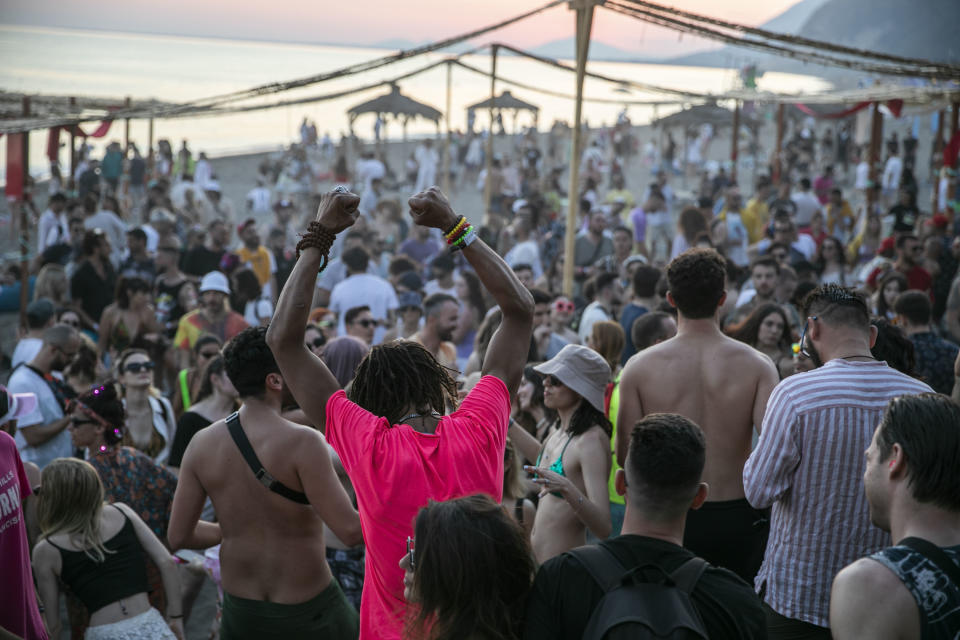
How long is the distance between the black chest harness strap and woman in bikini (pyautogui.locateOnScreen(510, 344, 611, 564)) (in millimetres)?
913

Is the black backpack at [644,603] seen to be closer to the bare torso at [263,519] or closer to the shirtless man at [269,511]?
the shirtless man at [269,511]

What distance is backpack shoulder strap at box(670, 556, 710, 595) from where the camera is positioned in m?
2.11

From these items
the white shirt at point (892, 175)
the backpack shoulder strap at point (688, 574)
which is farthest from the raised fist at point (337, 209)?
the white shirt at point (892, 175)

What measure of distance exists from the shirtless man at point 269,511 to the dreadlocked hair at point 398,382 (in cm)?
80

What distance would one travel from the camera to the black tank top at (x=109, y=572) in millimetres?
3992

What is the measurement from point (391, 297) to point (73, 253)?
6.16m

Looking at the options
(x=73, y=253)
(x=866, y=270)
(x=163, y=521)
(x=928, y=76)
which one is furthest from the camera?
(x=73, y=253)

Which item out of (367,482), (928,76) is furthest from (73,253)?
(367,482)

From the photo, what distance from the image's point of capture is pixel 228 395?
5.32 m

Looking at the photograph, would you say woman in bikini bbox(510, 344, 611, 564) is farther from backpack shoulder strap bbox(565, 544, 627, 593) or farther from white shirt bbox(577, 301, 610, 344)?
white shirt bbox(577, 301, 610, 344)

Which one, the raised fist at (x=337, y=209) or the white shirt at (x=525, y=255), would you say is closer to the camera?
Answer: the raised fist at (x=337, y=209)

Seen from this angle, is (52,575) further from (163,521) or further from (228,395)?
(228,395)

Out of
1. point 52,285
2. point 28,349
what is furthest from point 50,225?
point 28,349

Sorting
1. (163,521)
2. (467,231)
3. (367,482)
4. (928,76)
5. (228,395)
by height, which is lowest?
(163,521)
